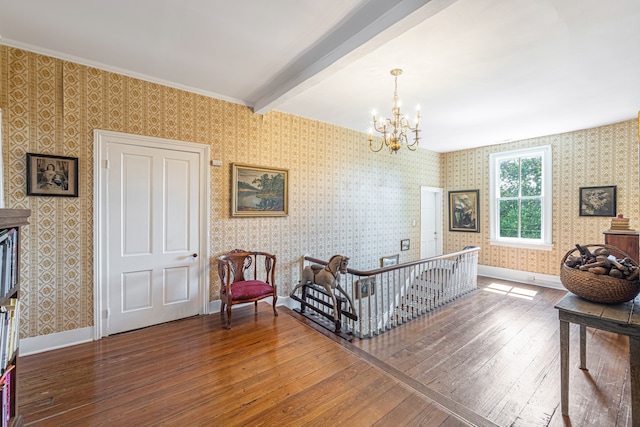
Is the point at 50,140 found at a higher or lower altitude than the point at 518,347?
higher

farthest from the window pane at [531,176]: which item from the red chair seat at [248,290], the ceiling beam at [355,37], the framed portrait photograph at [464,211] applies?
the red chair seat at [248,290]

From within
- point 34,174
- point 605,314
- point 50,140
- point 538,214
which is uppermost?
point 50,140

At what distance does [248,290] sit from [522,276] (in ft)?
18.1

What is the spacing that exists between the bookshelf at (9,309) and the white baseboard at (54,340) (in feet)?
4.14

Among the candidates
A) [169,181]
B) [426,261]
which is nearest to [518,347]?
[426,261]

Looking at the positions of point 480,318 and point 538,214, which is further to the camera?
point 538,214

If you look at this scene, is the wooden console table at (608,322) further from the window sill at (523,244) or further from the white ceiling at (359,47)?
the window sill at (523,244)

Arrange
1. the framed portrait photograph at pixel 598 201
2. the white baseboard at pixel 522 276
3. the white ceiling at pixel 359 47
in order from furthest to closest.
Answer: the white baseboard at pixel 522 276 < the framed portrait photograph at pixel 598 201 < the white ceiling at pixel 359 47

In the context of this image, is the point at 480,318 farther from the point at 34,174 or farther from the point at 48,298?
the point at 34,174

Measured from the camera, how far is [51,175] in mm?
2592

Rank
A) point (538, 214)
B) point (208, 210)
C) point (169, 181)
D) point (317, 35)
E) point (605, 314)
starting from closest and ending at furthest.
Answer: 1. point (605, 314)
2. point (317, 35)
3. point (169, 181)
4. point (208, 210)
5. point (538, 214)

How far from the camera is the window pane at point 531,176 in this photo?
17.7ft

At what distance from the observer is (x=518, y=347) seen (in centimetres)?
289

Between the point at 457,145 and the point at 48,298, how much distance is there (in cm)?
709
